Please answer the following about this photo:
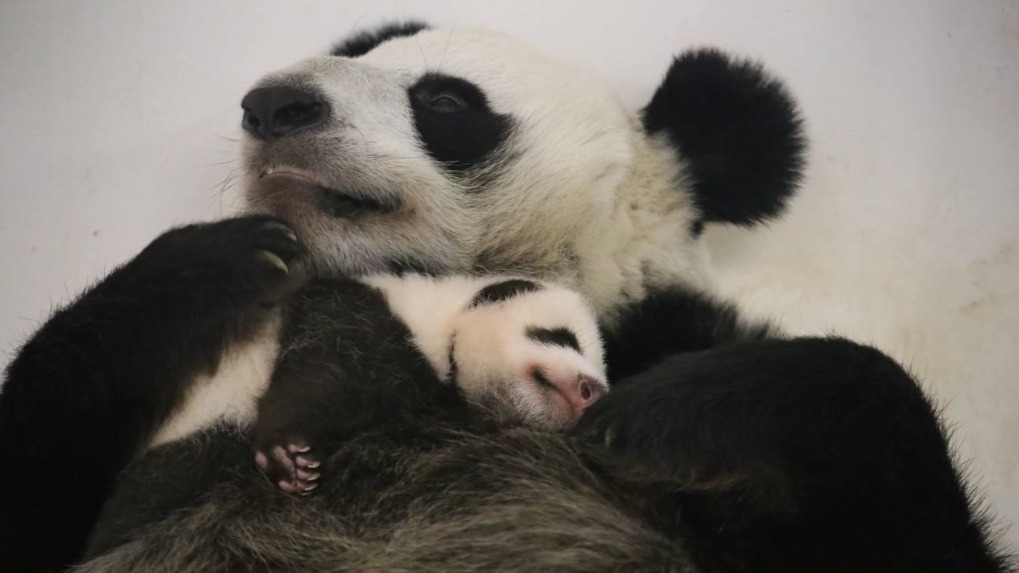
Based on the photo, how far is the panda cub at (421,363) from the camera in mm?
1191

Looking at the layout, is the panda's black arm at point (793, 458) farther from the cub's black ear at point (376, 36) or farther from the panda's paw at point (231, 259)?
the cub's black ear at point (376, 36)

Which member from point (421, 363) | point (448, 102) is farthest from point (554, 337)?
point (448, 102)

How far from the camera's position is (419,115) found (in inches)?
64.8

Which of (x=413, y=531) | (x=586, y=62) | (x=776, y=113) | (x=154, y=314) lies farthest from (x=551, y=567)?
(x=586, y=62)

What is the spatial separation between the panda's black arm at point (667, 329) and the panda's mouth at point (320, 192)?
454 millimetres

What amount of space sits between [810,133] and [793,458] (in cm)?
112

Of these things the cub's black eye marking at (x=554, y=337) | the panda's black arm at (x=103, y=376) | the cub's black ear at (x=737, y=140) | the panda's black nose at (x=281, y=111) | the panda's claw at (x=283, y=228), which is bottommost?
the panda's black arm at (x=103, y=376)

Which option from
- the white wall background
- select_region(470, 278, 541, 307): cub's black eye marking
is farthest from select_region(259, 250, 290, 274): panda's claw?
the white wall background

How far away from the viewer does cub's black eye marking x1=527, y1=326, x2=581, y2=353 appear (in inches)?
49.1

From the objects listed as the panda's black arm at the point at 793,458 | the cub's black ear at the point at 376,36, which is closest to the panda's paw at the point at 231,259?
the panda's black arm at the point at 793,458

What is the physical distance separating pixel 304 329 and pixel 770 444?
0.65m

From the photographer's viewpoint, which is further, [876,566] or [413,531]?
[413,531]

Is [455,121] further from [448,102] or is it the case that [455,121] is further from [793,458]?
[793,458]

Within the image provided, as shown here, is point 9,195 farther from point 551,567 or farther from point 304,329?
point 551,567
